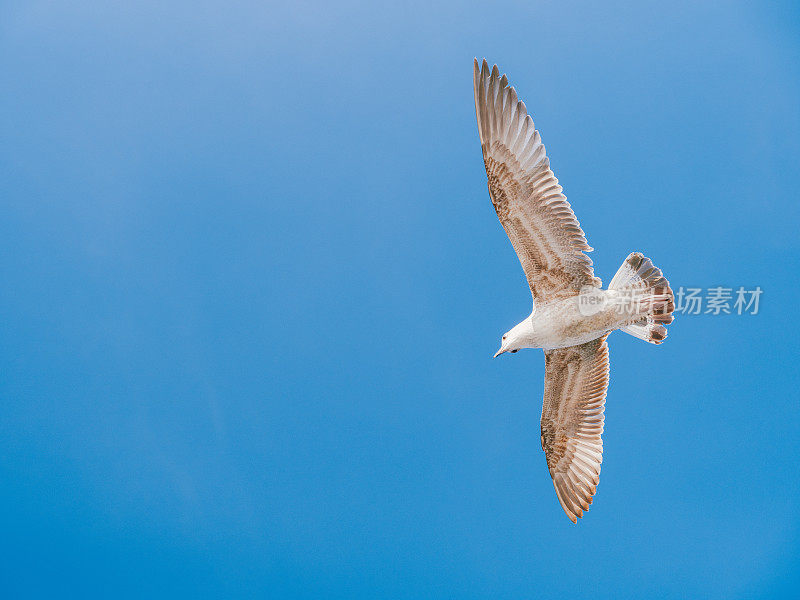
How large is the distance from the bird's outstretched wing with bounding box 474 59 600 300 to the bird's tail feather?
257 millimetres

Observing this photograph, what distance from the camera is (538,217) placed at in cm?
591

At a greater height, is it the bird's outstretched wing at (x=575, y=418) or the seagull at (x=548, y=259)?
the seagull at (x=548, y=259)

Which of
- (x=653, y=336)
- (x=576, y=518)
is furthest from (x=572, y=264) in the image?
(x=576, y=518)

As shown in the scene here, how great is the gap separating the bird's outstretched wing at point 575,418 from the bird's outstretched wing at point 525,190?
770mm

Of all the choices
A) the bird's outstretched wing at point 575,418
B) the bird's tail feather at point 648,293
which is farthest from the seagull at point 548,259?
the bird's outstretched wing at point 575,418

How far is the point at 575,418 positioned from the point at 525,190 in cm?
214

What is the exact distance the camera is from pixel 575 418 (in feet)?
22.0

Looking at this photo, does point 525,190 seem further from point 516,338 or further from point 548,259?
point 516,338

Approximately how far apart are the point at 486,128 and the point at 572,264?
50.1 inches

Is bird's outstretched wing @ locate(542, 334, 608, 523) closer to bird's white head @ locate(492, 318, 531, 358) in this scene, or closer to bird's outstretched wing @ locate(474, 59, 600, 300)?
bird's white head @ locate(492, 318, 531, 358)

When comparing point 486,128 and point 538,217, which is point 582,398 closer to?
point 538,217

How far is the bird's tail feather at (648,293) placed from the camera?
5988 mm

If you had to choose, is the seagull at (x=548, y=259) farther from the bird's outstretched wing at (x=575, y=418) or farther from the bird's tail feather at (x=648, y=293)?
the bird's outstretched wing at (x=575, y=418)

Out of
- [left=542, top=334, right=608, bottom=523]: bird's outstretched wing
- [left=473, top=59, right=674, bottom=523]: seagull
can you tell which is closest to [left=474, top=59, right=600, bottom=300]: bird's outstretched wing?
[left=473, top=59, right=674, bottom=523]: seagull
